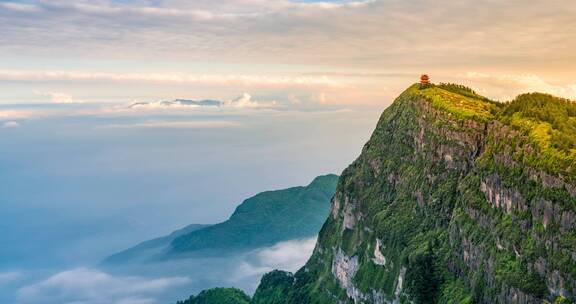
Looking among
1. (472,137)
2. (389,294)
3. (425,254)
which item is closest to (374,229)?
(389,294)

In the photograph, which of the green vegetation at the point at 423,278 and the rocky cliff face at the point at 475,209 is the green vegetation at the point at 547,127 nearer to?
the rocky cliff face at the point at 475,209

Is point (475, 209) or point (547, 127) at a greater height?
point (547, 127)

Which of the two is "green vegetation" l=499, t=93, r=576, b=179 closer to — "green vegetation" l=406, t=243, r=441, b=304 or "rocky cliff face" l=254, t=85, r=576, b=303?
"rocky cliff face" l=254, t=85, r=576, b=303

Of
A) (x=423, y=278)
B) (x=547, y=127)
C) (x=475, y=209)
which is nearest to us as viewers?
(x=547, y=127)

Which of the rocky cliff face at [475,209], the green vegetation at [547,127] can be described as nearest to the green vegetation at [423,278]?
the rocky cliff face at [475,209]

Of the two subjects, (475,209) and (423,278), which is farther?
(423,278)

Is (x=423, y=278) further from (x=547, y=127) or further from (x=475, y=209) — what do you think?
(x=547, y=127)

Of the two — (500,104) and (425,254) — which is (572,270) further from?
(500,104)

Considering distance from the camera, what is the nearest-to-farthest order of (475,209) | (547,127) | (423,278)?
(547,127) < (475,209) < (423,278)

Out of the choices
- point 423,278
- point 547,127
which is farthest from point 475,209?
point 547,127
